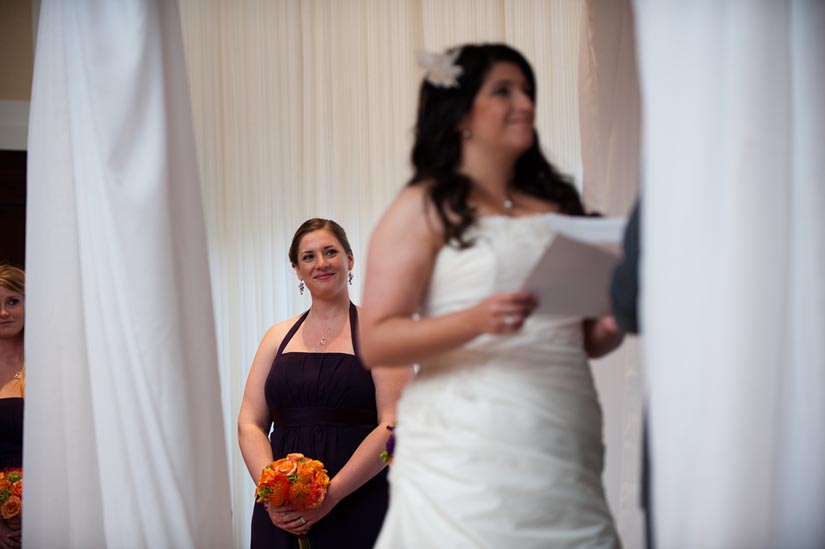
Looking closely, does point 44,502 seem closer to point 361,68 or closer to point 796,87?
point 796,87

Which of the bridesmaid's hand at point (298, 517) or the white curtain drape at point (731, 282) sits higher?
the white curtain drape at point (731, 282)

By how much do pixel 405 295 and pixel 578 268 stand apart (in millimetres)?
379

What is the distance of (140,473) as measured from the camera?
2.16 metres

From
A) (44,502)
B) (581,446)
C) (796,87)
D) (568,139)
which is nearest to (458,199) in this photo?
(581,446)

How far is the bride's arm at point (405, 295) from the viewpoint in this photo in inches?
75.9

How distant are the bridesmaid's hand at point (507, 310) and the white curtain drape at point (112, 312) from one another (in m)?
0.81

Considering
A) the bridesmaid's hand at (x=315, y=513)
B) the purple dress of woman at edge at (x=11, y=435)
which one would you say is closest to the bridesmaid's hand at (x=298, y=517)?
the bridesmaid's hand at (x=315, y=513)

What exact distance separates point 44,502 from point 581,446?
1264mm

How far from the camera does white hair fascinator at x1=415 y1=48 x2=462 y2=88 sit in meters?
2.12

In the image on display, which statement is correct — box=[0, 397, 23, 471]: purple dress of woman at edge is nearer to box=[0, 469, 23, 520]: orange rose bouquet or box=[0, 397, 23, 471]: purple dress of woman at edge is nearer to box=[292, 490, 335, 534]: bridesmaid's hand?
box=[0, 469, 23, 520]: orange rose bouquet

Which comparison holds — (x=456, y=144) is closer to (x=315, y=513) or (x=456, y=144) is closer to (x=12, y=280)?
(x=315, y=513)

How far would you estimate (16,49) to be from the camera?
5496 millimetres

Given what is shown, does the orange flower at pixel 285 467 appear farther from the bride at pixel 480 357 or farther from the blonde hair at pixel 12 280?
the blonde hair at pixel 12 280

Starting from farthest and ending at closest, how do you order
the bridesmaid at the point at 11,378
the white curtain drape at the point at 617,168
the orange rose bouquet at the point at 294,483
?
the bridesmaid at the point at 11,378 → the white curtain drape at the point at 617,168 → the orange rose bouquet at the point at 294,483
